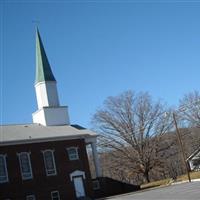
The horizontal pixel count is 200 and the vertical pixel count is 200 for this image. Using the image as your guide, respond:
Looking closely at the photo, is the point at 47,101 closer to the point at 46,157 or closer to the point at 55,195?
the point at 46,157

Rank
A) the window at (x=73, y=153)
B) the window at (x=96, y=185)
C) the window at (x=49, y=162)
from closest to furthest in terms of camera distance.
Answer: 1. the window at (x=49, y=162)
2. the window at (x=73, y=153)
3. the window at (x=96, y=185)

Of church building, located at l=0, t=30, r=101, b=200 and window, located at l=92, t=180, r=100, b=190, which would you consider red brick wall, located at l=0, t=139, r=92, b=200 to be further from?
window, located at l=92, t=180, r=100, b=190

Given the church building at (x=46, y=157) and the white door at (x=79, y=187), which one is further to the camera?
the white door at (x=79, y=187)

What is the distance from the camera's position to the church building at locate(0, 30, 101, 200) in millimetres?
41812

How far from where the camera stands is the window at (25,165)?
42406 millimetres

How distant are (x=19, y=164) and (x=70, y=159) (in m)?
5.61

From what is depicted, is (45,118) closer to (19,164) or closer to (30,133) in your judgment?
(30,133)

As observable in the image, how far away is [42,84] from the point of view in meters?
50.2

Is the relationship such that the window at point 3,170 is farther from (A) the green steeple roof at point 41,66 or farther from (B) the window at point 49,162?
(A) the green steeple roof at point 41,66

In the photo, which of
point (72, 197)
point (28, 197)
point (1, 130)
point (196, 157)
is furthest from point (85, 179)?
point (196, 157)

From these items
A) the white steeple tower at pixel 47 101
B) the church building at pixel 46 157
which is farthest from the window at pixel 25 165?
the white steeple tower at pixel 47 101

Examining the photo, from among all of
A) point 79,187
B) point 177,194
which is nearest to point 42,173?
point 79,187

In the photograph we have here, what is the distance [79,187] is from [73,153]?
3424 mm

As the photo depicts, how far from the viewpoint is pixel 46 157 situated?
1736 inches
